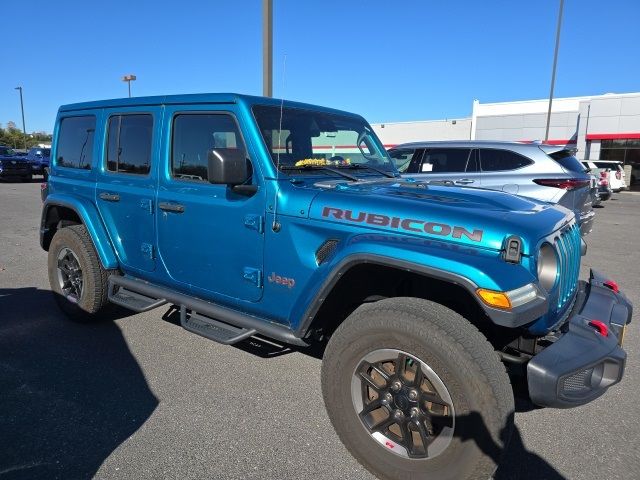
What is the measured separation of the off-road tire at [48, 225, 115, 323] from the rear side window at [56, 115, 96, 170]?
0.62m

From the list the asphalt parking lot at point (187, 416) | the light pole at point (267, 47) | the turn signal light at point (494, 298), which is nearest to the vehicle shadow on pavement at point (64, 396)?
Result: the asphalt parking lot at point (187, 416)

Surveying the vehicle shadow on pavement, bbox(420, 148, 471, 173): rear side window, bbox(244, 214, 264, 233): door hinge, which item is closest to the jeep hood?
bbox(244, 214, 264, 233): door hinge

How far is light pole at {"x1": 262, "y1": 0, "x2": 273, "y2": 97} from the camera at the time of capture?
6516 millimetres

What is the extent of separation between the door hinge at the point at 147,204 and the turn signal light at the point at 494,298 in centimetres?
254

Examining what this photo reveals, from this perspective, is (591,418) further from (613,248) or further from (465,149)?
(613,248)

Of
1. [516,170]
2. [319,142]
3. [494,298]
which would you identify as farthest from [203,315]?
[516,170]

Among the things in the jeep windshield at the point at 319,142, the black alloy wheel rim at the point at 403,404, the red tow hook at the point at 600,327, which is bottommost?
the black alloy wheel rim at the point at 403,404

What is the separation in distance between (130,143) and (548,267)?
3.24 metres

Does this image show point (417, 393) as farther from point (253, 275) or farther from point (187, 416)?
point (187, 416)

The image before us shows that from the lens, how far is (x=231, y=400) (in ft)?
10.6

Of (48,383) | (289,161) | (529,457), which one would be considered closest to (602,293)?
(529,457)

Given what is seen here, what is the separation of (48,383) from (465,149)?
6.75m

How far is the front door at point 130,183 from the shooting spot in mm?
3699

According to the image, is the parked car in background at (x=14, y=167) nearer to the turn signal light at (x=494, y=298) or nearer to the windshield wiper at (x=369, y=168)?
the windshield wiper at (x=369, y=168)
